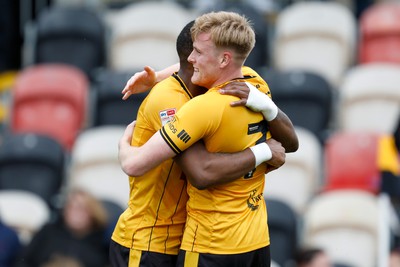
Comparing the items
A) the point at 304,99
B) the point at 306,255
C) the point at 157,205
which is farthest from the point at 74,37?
the point at 157,205

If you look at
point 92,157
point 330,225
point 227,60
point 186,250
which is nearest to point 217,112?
point 227,60

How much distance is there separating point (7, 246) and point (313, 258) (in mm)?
2446

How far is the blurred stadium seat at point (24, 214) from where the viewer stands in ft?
35.0

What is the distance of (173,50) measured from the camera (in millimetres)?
12523

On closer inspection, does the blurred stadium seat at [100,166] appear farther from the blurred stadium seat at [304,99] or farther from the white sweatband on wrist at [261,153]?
the white sweatband on wrist at [261,153]

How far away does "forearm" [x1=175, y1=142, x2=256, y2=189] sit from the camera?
5840 mm

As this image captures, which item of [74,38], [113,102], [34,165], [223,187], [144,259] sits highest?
[223,187]

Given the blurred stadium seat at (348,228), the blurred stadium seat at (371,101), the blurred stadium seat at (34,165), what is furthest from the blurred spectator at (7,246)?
the blurred stadium seat at (371,101)

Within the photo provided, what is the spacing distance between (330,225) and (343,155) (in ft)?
2.77

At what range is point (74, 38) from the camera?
41.8ft

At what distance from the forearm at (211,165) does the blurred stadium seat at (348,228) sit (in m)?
4.35

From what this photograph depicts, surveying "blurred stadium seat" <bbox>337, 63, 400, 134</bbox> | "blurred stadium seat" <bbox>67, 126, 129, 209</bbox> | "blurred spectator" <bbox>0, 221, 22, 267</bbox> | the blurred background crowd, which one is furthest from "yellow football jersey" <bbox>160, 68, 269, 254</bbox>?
"blurred stadium seat" <bbox>337, 63, 400, 134</bbox>

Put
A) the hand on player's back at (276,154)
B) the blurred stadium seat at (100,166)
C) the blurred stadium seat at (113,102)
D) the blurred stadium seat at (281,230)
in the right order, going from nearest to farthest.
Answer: the hand on player's back at (276,154) → the blurred stadium seat at (281,230) → the blurred stadium seat at (100,166) → the blurred stadium seat at (113,102)

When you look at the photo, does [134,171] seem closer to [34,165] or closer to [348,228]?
[348,228]
